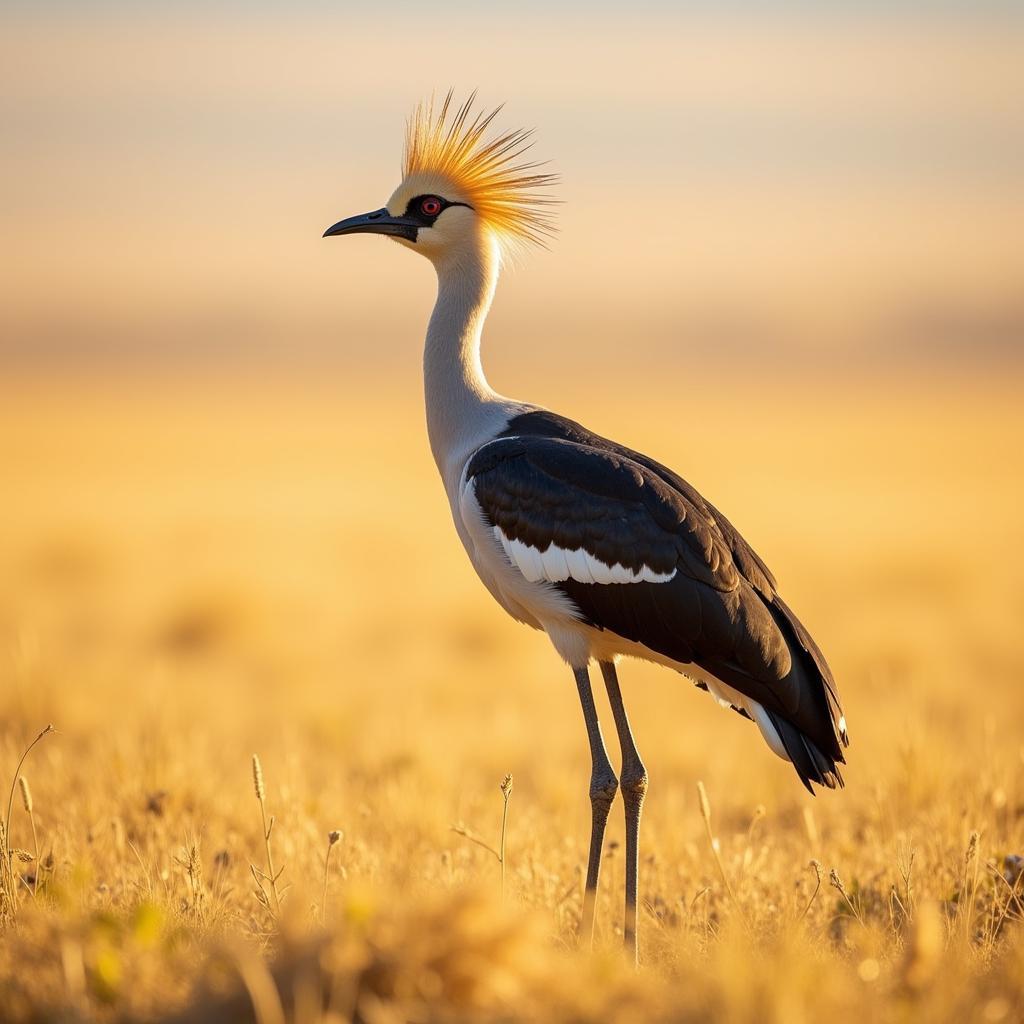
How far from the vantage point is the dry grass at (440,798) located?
3582mm

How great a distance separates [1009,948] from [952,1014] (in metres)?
1.12

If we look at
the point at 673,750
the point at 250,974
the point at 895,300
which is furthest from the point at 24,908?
the point at 895,300

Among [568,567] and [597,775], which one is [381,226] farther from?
[597,775]

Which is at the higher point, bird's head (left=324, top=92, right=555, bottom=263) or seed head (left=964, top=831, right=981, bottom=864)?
bird's head (left=324, top=92, right=555, bottom=263)

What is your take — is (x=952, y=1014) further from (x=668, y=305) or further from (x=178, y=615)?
(x=668, y=305)

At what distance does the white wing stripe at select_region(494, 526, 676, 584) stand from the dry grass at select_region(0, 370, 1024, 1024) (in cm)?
98

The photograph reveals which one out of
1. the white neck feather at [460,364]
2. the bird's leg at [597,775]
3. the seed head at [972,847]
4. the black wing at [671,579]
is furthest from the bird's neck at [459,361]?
the seed head at [972,847]

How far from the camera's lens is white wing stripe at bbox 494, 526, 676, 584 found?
5664 mm

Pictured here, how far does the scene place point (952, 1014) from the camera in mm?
3613

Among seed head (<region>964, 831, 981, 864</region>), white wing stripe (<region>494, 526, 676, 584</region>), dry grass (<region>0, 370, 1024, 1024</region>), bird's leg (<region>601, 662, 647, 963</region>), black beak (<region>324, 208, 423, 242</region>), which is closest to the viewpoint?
dry grass (<region>0, 370, 1024, 1024</region>)

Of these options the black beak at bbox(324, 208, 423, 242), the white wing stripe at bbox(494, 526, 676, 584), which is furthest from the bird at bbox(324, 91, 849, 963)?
the black beak at bbox(324, 208, 423, 242)

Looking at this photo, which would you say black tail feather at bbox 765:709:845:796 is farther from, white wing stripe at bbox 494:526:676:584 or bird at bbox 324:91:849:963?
white wing stripe at bbox 494:526:676:584

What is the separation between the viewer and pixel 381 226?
6.76m

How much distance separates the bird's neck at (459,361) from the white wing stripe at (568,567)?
26.2 inches
